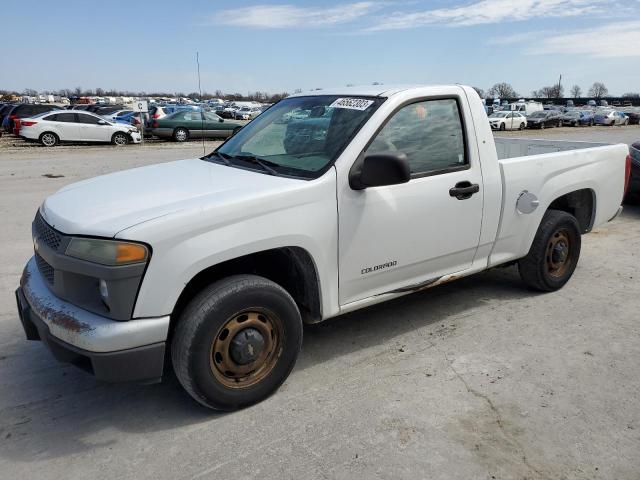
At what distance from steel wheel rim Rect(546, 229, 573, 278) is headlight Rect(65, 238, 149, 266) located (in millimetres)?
3616

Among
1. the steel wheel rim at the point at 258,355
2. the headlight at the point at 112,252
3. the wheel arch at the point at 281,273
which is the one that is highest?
the headlight at the point at 112,252

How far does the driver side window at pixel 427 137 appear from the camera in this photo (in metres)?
3.54

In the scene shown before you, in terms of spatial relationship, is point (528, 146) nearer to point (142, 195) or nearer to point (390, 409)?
point (390, 409)

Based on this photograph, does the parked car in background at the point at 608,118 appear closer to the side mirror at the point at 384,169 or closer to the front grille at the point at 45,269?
the side mirror at the point at 384,169

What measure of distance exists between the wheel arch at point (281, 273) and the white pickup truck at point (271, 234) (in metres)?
0.01

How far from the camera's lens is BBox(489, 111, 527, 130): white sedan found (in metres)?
34.2

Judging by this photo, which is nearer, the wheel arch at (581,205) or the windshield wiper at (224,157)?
the windshield wiper at (224,157)

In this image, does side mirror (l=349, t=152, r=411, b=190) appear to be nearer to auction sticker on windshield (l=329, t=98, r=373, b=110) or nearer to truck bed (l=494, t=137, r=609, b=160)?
auction sticker on windshield (l=329, t=98, r=373, b=110)

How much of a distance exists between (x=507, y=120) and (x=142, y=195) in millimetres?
35242

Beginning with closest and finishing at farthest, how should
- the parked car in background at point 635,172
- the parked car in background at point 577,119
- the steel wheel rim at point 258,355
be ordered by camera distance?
the steel wheel rim at point 258,355, the parked car in background at point 635,172, the parked car in background at point 577,119

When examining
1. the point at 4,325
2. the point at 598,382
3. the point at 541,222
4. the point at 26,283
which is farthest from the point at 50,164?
the point at 598,382

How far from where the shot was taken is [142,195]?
307cm

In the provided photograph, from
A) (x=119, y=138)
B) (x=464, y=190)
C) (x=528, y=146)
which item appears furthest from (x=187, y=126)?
(x=464, y=190)

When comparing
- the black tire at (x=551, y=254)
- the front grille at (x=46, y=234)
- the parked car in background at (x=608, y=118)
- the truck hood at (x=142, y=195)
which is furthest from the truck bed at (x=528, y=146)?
the parked car in background at (x=608, y=118)
